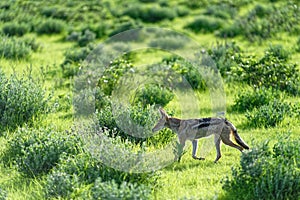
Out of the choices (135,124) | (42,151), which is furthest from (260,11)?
(42,151)

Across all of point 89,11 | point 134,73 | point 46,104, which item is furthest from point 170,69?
point 89,11

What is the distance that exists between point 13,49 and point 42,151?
6.61m

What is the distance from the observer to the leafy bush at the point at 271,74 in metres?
11.5

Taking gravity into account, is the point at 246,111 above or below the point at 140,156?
below

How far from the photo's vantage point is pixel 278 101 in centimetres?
1033

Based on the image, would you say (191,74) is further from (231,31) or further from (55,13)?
(55,13)

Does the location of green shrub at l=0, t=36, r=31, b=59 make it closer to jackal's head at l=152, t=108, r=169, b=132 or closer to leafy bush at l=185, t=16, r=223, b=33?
leafy bush at l=185, t=16, r=223, b=33

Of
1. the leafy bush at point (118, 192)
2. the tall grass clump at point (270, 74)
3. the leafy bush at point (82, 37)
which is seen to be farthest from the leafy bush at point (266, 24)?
the leafy bush at point (118, 192)

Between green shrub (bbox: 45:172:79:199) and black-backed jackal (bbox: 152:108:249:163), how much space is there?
1798mm

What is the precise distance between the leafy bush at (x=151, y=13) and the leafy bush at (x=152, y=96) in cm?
903

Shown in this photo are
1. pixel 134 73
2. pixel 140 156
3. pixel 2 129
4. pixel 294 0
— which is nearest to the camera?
pixel 140 156

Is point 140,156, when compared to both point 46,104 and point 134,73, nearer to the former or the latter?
point 46,104

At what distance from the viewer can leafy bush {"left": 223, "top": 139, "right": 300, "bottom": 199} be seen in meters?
6.81

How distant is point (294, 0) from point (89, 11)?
6.47 m
